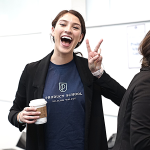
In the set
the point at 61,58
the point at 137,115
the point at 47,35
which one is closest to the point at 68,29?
the point at 61,58

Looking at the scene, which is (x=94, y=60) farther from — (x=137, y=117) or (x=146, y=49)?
(x=137, y=117)

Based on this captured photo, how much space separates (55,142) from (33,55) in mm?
1999

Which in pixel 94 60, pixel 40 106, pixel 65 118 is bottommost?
pixel 65 118

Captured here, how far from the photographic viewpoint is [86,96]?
1.15 metres

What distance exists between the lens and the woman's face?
Result: 121 cm

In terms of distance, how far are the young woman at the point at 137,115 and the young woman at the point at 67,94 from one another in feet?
0.99

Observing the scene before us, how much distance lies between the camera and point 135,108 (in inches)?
30.1

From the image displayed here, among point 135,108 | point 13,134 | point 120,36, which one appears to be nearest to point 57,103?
point 135,108

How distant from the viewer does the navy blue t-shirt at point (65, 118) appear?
1130mm

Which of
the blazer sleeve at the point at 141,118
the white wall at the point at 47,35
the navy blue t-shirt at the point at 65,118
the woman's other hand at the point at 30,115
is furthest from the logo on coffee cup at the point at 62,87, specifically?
A: the white wall at the point at 47,35

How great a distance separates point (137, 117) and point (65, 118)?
0.50m

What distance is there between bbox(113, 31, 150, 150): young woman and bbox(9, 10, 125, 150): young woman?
30 centimetres

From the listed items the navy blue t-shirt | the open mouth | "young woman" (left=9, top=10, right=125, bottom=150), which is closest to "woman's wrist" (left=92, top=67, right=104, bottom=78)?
"young woman" (left=9, top=10, right=125, bottom=150)

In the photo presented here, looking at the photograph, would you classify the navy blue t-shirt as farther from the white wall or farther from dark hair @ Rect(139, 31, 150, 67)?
the white wall
